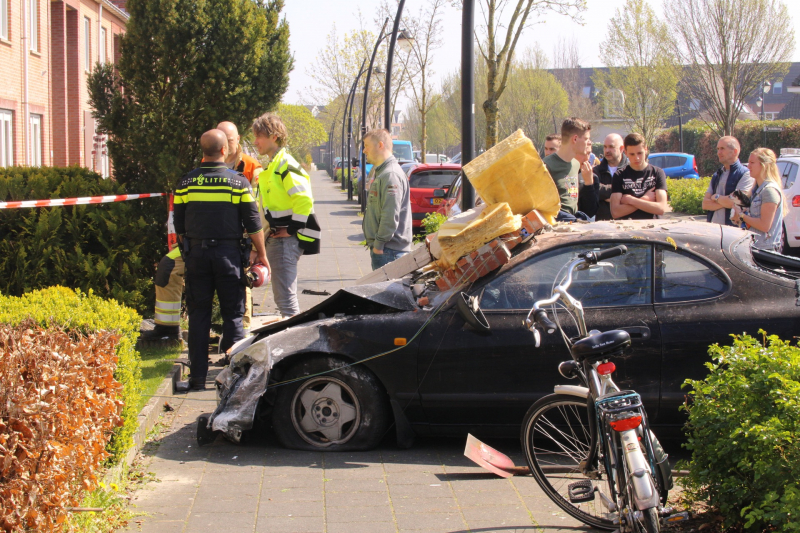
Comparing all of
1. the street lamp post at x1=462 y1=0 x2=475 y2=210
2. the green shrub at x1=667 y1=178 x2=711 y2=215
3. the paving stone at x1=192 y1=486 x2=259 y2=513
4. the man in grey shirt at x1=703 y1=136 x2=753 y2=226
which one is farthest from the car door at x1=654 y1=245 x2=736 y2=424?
the green shrub at x1=667 y1=178 x2=711 y2=215

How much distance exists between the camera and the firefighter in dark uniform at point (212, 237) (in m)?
6.30

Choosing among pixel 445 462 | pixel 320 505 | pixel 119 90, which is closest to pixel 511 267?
pixel 445 462

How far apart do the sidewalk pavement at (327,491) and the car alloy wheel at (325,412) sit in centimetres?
12

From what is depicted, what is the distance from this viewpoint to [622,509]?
3445 mm

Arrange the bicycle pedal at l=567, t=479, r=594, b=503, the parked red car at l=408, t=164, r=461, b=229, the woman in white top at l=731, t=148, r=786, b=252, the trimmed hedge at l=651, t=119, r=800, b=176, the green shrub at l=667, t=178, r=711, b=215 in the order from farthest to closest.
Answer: the trimmed hedge at l=651, t=119, r=800, b=176 → the green shrub at l=667, t=178, r=711, b=215 → the parked red car at l=408, t=164, r=461, b=229 → the woman in white top at l=731, t=148, r=786, b=252 → the bicycle pedal at l=567, t=479, r=594, b=503

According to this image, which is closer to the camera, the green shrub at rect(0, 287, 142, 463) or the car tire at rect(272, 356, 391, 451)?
the green shrub at rect(0, 287, 142, 463)

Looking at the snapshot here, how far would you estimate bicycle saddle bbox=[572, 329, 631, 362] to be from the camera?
10.9ft

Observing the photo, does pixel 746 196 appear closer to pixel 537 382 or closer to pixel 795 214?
pixel 537 382

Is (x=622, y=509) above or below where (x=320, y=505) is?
above

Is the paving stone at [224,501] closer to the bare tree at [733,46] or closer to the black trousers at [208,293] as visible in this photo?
the black trousers at [208,293]

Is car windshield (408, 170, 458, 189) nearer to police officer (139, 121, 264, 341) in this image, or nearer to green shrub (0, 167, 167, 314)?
green shrub (0, 167, 167, 314)

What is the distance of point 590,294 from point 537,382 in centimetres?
63

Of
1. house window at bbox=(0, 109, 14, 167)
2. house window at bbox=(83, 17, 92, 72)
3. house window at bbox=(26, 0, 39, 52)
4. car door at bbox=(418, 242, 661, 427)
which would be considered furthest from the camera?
house window at bbox=(83, 17, 92, 72)

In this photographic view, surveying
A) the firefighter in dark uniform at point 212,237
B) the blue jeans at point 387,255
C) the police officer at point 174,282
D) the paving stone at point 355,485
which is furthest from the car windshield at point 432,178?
the paving stone at point 355,485
